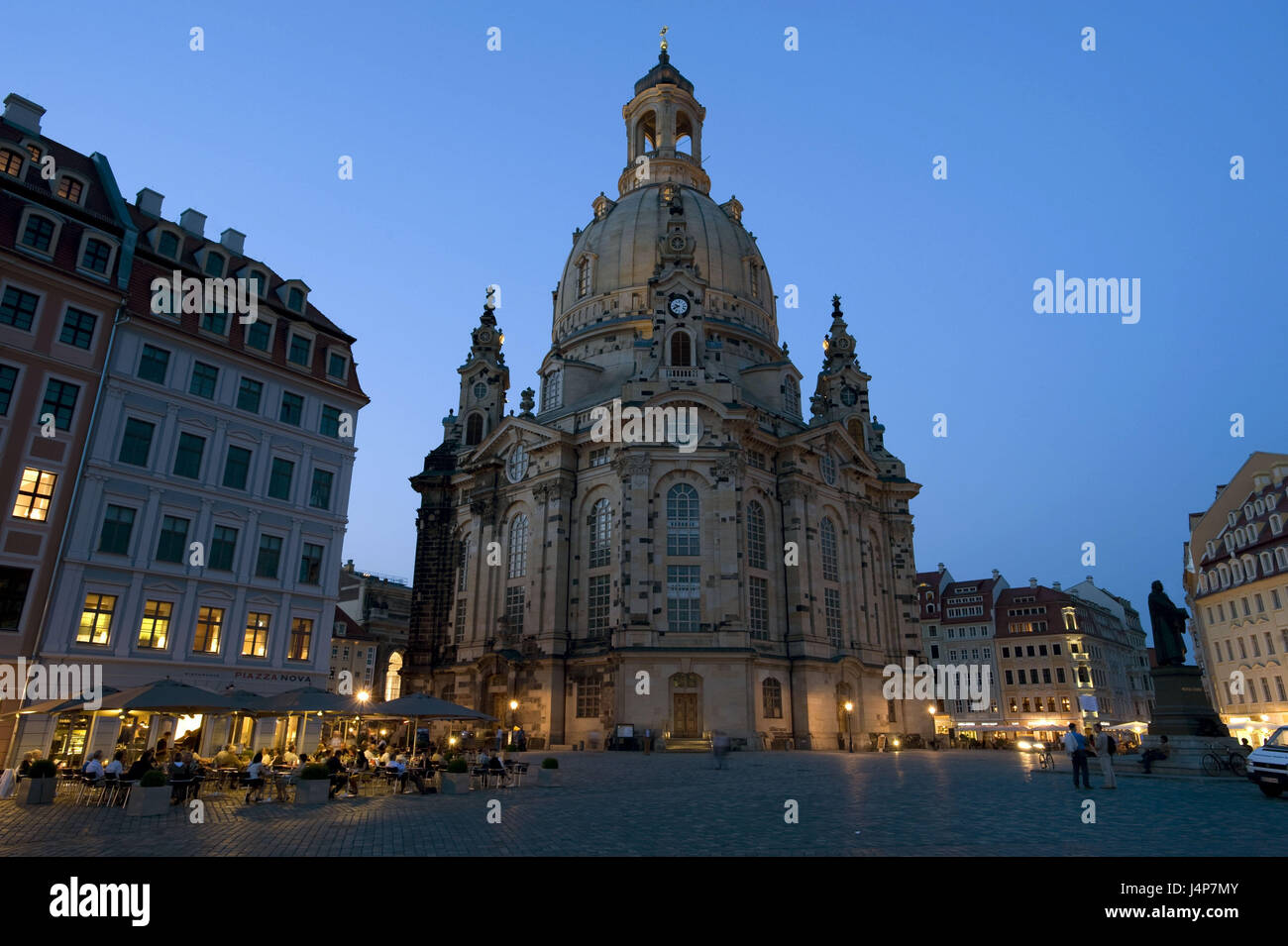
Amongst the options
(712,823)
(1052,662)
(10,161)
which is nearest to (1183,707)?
(712,823)

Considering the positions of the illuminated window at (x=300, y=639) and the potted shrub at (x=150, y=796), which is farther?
the illuminated window at (x=300, y=639)

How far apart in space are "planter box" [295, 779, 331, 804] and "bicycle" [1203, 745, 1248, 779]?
91.7ft

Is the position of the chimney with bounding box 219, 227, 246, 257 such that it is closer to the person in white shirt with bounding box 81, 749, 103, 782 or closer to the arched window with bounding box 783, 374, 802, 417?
the person in white shirt with bounding box 81, 749, 103, 782

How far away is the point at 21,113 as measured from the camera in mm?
32188

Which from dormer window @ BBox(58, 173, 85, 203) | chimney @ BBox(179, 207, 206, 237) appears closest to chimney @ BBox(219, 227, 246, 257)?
chimney @ BBox(179, 207, 206, 237)

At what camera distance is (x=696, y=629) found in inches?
1929

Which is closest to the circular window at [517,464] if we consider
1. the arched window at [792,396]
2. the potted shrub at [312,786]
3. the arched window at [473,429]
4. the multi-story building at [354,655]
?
the arched window at [473,429]

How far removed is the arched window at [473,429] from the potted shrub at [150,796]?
5238cm

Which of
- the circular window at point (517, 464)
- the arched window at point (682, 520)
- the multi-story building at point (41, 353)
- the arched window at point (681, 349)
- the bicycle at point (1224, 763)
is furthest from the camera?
the circular window at point (517, 464)

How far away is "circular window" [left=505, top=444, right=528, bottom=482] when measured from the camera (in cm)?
5925

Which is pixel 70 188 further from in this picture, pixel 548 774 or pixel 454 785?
pixel 548 774

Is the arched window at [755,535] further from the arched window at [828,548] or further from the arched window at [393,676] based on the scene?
the arched window at [393,676]

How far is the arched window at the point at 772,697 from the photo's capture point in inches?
1969

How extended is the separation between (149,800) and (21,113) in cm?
3079
